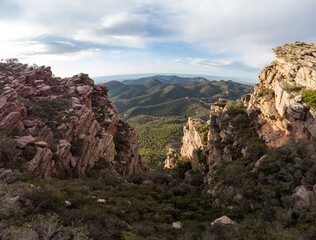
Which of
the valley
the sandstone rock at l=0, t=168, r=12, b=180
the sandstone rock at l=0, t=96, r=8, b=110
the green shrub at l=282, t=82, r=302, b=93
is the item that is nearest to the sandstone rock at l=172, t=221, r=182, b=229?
the valley

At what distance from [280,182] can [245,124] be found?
1555 centimetres

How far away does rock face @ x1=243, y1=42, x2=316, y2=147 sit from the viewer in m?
22.4

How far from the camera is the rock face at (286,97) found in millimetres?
22375

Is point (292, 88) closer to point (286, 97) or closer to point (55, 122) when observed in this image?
point (286, 97)

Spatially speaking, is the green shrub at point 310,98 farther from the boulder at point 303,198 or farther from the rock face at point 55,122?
the rock face at point 55,122

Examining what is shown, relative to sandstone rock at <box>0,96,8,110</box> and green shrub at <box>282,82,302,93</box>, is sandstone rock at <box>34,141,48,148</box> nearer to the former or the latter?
sandstone rock at <box>0,96,8,110</box>

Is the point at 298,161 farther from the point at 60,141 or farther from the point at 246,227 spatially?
the point at 60,141

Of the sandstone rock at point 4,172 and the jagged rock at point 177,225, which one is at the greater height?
the sandstone rock at point 4,172

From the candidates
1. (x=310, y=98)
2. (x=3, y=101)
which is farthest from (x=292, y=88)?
(x=3, y=101)

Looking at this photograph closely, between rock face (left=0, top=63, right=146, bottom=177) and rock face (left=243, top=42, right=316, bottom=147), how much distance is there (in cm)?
3158

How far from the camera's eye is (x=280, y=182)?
17547 millimetres

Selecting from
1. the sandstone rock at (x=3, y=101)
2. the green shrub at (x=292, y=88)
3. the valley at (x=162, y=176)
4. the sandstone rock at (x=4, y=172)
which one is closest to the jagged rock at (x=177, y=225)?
the valley at (x=162, y=176)

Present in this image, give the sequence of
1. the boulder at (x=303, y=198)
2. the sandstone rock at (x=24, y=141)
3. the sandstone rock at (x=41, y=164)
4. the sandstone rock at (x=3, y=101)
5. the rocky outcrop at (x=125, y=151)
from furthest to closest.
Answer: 1. the rocky outcrop at (x=125, y=151)
2. the sandstone rock at (x=3, y=101)
3. the sandstone rock at (x=24, y=141)
4. the sandstone rock at (x=41, y=164)
5. the boulder at (x=303, y=198)

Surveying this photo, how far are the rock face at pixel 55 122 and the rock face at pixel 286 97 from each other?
31.6 metres
